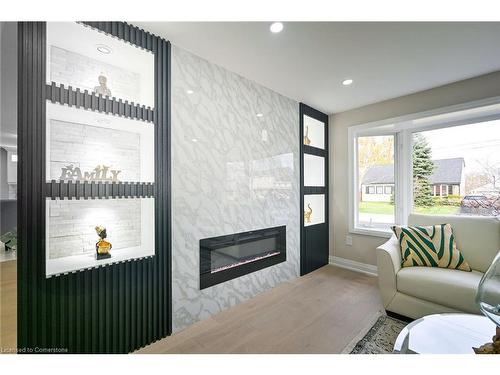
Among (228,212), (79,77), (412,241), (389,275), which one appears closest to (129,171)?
(79,77)

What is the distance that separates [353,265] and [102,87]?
362cm

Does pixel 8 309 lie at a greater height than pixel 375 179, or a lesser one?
lesser

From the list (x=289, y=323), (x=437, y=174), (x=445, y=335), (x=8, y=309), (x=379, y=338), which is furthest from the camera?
(x=437, y=174)

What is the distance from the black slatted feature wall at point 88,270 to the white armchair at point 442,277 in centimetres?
196

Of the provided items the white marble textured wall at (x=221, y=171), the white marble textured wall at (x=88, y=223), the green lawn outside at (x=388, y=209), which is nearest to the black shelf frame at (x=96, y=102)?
the white marble textured wall at (x=221, y=171)

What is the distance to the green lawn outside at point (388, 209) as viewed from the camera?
278 centimetres

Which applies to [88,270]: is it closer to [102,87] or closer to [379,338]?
[102,87]

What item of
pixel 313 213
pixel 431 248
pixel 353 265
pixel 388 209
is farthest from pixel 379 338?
pixel 388 209

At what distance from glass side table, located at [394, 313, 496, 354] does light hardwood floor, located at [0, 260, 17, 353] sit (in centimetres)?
233

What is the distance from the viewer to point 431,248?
2.13 meters

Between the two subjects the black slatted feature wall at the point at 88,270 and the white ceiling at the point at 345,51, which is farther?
the white ceiling at the point at 345,51

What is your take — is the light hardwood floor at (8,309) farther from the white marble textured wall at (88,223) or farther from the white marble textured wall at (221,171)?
the white marble textured wall at (221,171)

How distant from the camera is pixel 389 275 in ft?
6.72
